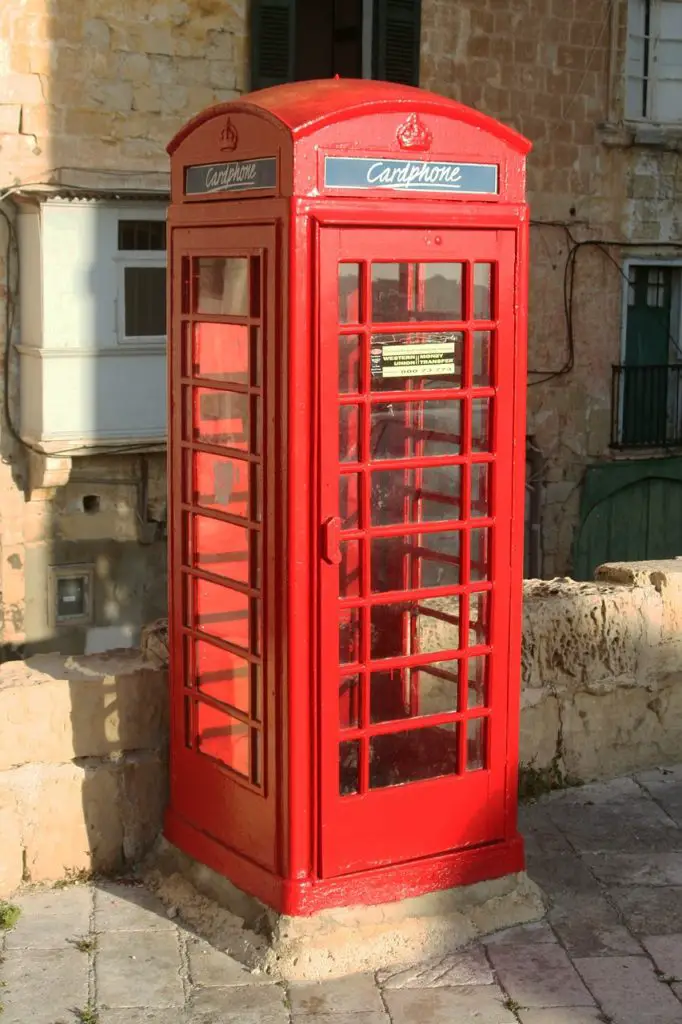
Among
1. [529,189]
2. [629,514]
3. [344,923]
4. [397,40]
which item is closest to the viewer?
[344,923]

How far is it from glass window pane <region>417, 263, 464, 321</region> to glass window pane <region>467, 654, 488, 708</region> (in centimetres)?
125

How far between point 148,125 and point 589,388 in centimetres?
683

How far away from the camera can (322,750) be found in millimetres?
5238

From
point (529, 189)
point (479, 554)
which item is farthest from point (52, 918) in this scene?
point (529, 189)

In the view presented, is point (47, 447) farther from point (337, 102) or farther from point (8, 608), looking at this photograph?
point (337, 102)

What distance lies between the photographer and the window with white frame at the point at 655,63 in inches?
774

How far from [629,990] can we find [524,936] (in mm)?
508

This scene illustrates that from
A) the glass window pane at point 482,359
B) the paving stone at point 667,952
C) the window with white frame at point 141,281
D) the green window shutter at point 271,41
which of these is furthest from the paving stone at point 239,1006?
the green window shutter at point 271,41

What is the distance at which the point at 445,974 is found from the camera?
526cm

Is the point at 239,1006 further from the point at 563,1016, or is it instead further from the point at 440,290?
the point at 440,290

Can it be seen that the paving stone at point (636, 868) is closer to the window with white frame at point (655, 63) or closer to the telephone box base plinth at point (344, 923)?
the telephone box base plinth at point (344, 923)

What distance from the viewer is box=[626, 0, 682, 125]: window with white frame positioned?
19.7 m

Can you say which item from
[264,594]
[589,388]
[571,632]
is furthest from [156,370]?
[264,594]

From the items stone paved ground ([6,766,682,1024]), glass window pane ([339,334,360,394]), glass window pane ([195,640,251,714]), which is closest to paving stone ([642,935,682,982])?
stone paved ground ([6,766,682,1024])
